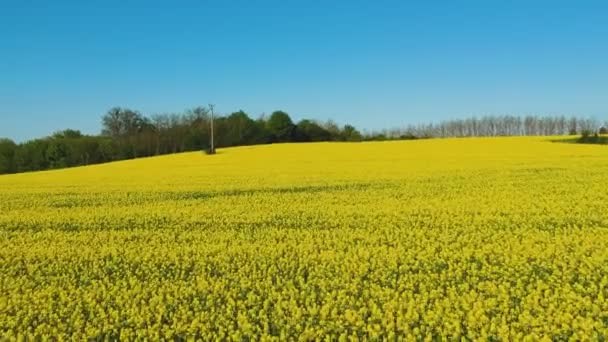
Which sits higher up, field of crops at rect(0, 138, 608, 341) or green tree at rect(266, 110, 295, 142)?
green tree at rect(266, 110, 295, 142)

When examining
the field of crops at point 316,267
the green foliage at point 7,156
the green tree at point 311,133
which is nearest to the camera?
the field of crops at point 316,267

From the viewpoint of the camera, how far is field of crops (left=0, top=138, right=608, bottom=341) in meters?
6.29

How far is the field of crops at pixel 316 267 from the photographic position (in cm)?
629

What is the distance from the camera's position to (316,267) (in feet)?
28.5

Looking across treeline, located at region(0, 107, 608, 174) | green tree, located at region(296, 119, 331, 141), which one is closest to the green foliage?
treeline, located at region(0, 107, 608, 174)

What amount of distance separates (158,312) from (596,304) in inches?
218

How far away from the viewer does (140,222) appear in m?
14.4

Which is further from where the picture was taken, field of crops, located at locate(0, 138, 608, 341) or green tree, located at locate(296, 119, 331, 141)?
green tree, located at locate(296, 119, 331, 141)

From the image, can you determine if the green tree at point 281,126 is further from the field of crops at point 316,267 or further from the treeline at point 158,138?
the field of crops at point 316,267

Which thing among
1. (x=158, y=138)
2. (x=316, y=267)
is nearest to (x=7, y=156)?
(x=158, y=138)

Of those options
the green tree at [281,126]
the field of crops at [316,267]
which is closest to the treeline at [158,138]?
the green tree at [281,126]

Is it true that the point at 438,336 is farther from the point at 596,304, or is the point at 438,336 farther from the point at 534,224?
the point at 534,224

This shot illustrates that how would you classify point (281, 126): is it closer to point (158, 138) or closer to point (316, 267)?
point (158, 138)

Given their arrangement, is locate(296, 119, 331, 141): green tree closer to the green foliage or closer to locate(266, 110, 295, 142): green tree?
locate(266, 110, 295, 142): green tree
